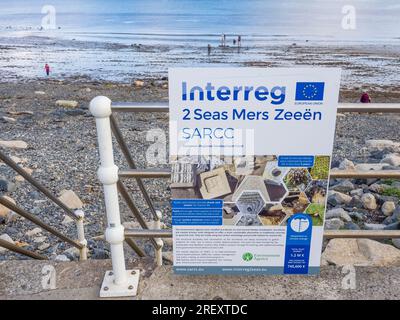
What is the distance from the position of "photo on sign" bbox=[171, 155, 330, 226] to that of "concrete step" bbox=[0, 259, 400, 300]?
0.50m

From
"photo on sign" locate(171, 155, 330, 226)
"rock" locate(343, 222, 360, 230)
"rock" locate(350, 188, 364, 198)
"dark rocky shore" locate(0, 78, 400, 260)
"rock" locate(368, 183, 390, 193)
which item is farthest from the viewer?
"rock" locate(368, 183, 390, 193)

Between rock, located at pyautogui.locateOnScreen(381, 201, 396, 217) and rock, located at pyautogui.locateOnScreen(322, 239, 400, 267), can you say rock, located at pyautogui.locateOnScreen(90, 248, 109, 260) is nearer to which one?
rock, located at pyautogui.locateOnScreen(322, 239, 400, 267)

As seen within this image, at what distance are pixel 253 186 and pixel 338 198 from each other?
5307 millimetres

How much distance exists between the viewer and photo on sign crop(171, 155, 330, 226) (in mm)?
2568

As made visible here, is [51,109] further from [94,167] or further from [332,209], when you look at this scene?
[332,209]

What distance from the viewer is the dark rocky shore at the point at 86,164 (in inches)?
257

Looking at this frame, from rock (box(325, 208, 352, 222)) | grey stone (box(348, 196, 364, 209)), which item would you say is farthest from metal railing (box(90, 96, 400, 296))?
grey stone (box(348, 196, 364, 209))

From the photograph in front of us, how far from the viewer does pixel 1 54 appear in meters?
42.3

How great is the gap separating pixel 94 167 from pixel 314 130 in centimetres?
774

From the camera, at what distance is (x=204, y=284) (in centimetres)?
292

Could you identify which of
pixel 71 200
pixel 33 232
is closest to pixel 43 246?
pixel 33 232

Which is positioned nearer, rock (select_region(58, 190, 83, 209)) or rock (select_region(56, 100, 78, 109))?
rock (select_region(58, 190, 83, 209))

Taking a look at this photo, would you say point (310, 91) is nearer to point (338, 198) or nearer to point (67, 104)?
point (338, 198)

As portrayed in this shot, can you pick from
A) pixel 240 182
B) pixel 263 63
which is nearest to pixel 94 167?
pixel 240 182
